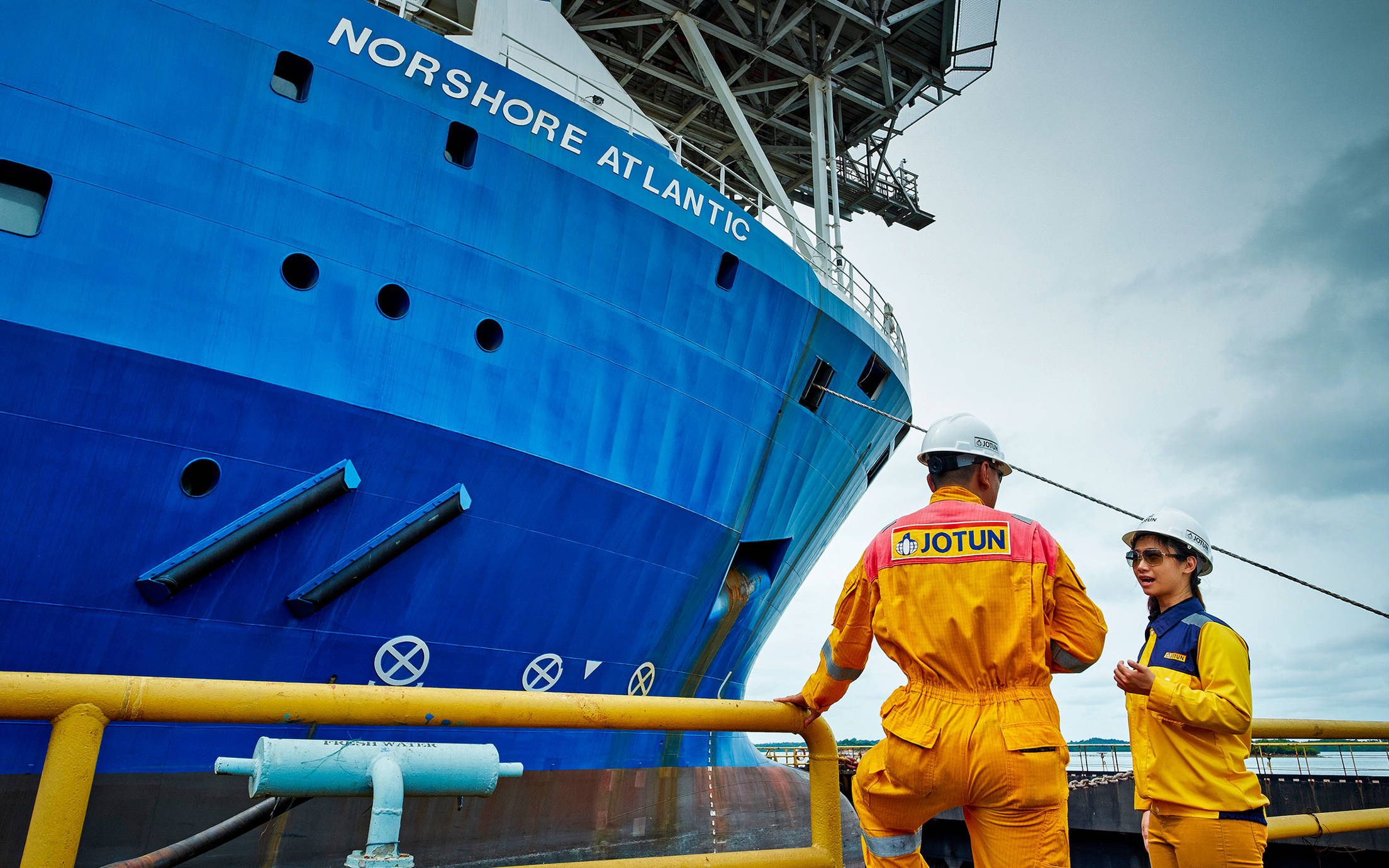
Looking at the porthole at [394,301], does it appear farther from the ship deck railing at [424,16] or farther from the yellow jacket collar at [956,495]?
the yellow jacket collar at [956,495]

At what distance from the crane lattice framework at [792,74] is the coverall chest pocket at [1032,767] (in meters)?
10.5

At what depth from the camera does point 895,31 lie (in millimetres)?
14578

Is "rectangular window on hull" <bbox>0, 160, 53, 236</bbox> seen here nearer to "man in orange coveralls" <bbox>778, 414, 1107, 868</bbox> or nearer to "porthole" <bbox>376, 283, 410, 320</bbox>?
"porthole" <bbox>376, 283, 410, 320</bbox>

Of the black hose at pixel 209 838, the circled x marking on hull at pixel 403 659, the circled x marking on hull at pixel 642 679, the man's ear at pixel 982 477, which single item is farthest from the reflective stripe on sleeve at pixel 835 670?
the circled x marking on hull at pixel 642 679

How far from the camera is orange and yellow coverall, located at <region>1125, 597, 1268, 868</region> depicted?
9.35 ft

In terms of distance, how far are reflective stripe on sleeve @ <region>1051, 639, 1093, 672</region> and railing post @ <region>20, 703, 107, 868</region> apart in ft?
8.03

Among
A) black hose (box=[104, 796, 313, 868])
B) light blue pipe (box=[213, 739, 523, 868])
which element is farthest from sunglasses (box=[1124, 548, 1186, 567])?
black hose (box=[104, 796, 313, 868])

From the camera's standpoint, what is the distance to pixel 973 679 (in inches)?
96.9

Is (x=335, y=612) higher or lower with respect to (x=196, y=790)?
higher

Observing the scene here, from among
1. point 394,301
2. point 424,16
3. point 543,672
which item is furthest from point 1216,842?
point 424,16

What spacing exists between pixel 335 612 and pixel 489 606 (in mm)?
1244

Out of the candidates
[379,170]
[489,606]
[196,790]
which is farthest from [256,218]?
[196,790]

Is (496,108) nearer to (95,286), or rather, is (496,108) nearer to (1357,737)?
(95,286)

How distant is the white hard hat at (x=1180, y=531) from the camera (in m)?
3.44
